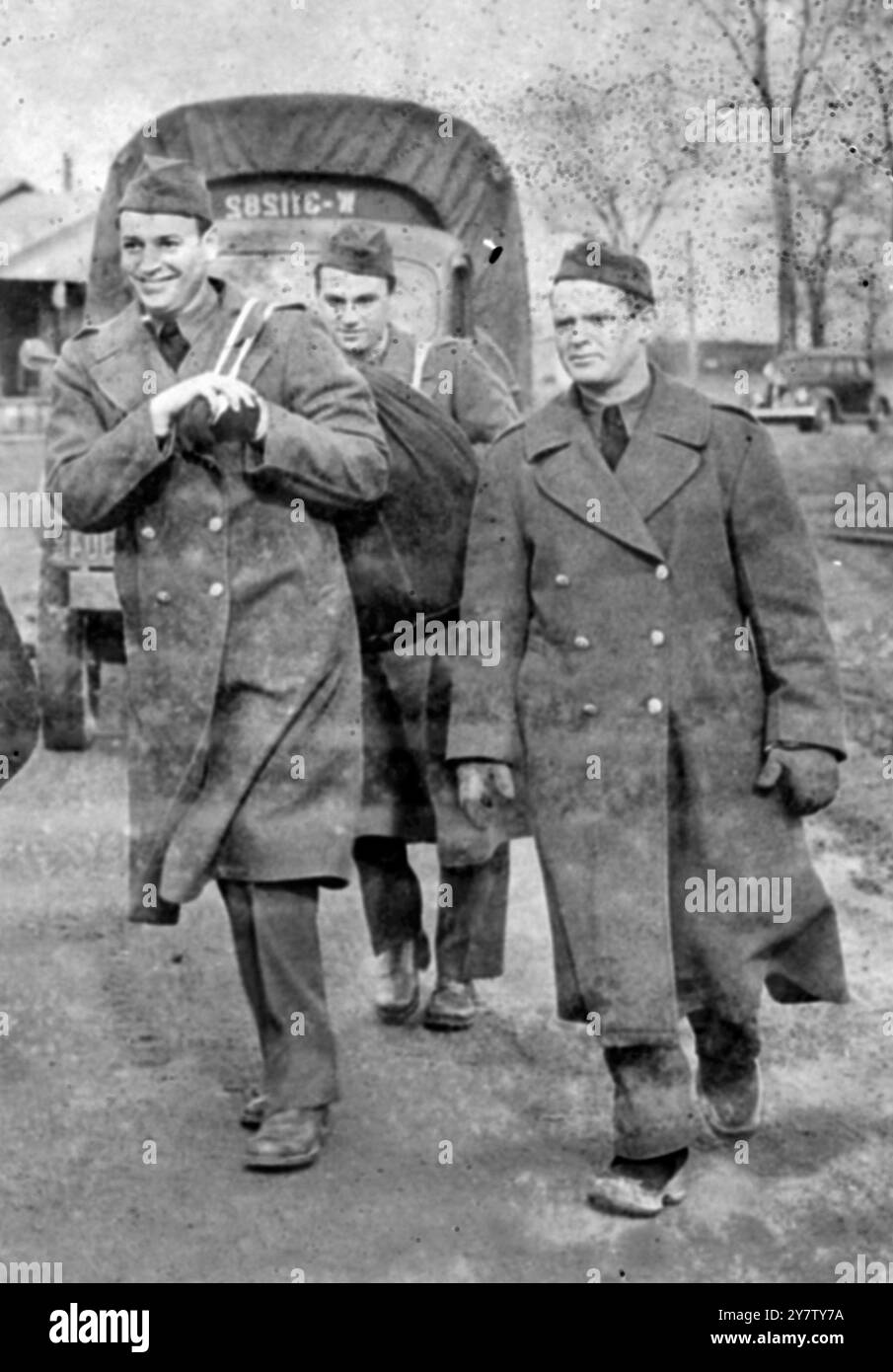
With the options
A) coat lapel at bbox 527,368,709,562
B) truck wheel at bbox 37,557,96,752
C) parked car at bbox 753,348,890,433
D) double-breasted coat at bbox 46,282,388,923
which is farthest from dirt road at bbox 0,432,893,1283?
truck wheel at bbox 37,557,96,752

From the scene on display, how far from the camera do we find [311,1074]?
4.03 metres

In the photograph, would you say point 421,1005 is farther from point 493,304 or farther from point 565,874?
point 493,304

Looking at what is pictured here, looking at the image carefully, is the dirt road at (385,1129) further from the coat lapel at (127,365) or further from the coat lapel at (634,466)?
the coat lapel at (127,365)

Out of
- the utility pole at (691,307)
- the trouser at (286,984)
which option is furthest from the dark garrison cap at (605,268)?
the trouser at (286,984)

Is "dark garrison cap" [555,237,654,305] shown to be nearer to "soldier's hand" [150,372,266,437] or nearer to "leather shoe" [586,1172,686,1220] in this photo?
"soldier's hand" [150,372,266,437]

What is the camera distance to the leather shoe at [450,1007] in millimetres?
4906

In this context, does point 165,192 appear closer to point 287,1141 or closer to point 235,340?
point 235,340

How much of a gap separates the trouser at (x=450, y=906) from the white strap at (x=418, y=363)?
115 cm

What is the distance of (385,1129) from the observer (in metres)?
4.23

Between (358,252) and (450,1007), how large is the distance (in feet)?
6.24

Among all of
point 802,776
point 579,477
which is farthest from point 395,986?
point 579,477

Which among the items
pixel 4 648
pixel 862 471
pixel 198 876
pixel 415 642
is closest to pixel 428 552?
pixel 415 642

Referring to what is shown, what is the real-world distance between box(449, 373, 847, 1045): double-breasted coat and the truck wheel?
175 inches

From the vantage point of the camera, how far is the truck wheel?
805 centimetres
